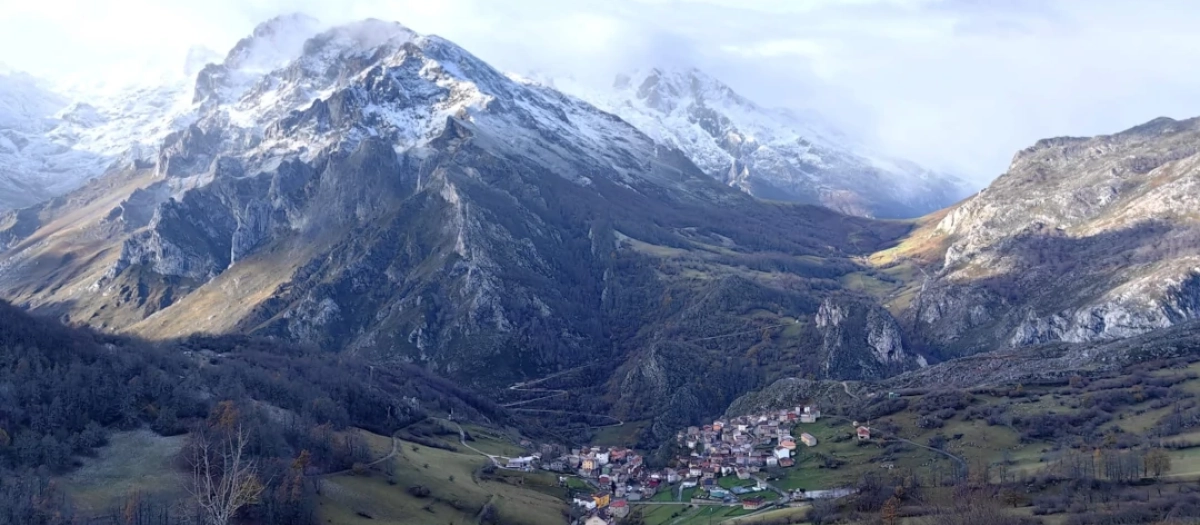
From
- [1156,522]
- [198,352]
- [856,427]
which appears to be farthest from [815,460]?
[198,352]

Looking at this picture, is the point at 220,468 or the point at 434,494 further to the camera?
the point at 434,494

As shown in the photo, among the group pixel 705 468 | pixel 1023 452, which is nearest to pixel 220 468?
pixel 705 468

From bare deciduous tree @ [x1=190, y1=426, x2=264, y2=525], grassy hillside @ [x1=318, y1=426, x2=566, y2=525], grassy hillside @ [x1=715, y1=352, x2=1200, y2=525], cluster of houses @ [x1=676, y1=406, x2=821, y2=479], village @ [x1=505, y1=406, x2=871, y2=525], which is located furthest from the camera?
cluster of houses @ [x1=676, y1=406, x2=821, y2=479]

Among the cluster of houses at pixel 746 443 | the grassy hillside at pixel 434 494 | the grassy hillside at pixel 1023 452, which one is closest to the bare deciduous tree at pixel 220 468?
the grassy hillside at pixel 434 494

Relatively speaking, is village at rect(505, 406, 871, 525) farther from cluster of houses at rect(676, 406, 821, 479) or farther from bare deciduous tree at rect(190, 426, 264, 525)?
bare deciduous tree at rect(190, 426, 264, 525)

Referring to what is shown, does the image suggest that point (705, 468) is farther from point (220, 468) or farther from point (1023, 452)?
point (220, 468)

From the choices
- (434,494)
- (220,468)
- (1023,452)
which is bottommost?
(434,494)

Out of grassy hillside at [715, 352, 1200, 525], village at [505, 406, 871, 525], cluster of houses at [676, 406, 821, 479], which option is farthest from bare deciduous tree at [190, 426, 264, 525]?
grassy hillside at [715, 352, 1200, 525]

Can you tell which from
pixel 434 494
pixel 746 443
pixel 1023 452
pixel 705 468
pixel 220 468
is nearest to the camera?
pixel 1023 452

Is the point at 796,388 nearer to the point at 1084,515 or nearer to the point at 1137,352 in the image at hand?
the point at 1137,352
